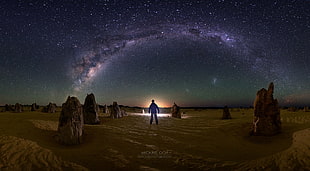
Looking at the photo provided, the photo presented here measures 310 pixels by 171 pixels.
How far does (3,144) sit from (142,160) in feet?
18.5

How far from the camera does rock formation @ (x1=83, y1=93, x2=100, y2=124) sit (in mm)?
13555

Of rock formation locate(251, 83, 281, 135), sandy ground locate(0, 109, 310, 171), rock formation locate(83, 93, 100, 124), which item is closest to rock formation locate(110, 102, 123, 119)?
rock formation locate(83, 93, 100, 124)

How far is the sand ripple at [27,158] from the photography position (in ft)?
18.2

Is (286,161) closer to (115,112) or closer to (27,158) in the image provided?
(27,158)

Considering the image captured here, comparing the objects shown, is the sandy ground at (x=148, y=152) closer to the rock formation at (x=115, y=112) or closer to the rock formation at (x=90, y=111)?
the rock formation at (x=90, y=111)

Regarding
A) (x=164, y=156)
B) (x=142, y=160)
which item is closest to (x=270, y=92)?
(x=164, y=156)

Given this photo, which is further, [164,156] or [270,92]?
[270,92]

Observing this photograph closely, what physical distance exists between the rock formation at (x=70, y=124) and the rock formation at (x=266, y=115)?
9.23 meters

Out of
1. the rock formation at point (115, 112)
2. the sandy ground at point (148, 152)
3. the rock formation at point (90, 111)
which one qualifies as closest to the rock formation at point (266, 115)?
the sandy ground at point (148, 152)

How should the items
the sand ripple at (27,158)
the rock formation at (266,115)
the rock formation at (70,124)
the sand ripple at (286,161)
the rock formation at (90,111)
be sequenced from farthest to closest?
Result: the rock formation at (90,111), the rock formation at (266,115), the rock formation at (70,124), the sand ripple at (27,158), the sand ripple at (286,161)

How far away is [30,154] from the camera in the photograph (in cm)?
631

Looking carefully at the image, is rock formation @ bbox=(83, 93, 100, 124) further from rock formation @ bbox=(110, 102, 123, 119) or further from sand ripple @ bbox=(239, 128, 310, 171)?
sand ripple @ bbox=(239, 128, 310, 171)

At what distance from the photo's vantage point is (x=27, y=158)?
603cm

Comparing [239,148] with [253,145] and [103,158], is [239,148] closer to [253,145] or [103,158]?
[253,145]
